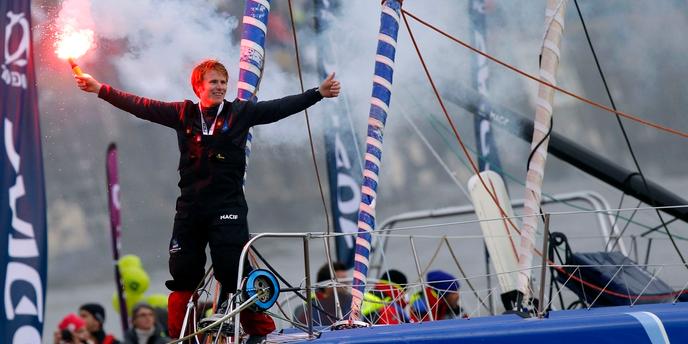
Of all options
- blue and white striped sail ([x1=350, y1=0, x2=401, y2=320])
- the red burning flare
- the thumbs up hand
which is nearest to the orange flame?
the red burning flare

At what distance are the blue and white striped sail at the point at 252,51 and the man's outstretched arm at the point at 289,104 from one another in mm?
866

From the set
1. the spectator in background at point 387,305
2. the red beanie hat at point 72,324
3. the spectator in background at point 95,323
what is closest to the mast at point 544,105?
the spectator in background at point 387,305

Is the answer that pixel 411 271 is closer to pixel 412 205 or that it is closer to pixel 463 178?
pixel 412 205

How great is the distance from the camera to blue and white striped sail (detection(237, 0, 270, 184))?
18.0ft

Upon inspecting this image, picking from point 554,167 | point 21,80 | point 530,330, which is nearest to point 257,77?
point 530,330

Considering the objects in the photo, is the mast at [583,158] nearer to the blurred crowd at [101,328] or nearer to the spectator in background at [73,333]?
the blurred crowd at [101,328]

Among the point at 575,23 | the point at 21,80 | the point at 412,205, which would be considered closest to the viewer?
the point at 21,80

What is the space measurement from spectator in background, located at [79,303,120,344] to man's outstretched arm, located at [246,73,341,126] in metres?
3.80

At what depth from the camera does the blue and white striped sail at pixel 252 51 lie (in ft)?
18.0

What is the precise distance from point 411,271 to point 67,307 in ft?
13.8

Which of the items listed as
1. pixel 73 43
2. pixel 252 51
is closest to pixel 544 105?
pixel 252 51

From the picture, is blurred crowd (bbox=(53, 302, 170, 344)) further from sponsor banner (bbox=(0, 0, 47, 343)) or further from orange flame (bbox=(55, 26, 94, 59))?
orange flame (bbox=(55, 26, 94, 59))

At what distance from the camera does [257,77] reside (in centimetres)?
555

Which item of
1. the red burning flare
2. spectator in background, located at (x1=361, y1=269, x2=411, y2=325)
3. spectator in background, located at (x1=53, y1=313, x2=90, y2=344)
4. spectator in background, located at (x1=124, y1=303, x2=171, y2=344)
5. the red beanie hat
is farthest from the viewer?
the red beanie hat
